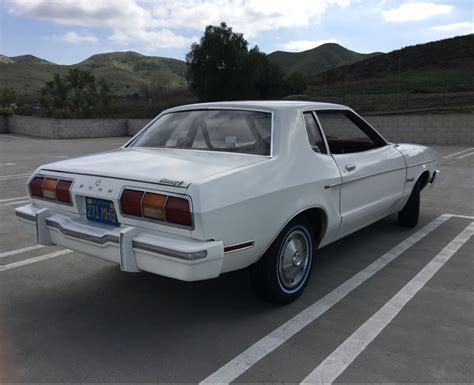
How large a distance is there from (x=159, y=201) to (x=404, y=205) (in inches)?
139

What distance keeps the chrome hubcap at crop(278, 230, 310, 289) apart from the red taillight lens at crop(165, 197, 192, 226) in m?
0.89

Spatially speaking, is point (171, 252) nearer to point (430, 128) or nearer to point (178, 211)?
point (178, 211)

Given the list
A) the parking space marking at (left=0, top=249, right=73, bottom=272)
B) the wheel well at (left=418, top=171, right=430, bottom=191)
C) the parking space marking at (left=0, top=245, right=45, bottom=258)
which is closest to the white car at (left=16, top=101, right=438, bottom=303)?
the parking space marking at (left=0, top=249, right=73, bottom=272)

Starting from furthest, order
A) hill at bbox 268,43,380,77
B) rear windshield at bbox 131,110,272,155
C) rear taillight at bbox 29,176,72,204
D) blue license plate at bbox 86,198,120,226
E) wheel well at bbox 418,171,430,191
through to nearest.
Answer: hill at bbox 268,43,380,77 < wheel well at bbox 418,171,430,191 < rear windshield at bbox 131,110,272,155 < rear taillight at bbox 29,176,72,204 < blue license plate at bbox 86,198,120,226

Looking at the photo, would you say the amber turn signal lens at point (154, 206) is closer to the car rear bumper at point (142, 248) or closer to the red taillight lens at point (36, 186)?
the car rear bumper at point (142, 248)

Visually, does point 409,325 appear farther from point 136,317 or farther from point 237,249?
point 136,317

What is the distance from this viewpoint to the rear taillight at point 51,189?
342 centimetres

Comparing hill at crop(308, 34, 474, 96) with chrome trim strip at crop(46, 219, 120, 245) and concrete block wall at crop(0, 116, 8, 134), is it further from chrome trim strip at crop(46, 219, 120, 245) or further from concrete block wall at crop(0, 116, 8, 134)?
chrome trim strip at crop(46, 219, 120, 245)

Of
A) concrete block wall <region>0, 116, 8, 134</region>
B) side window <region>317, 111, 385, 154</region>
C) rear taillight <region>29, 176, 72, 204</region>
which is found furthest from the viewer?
concrete block wall <region>0, 116, 8, 134</region>

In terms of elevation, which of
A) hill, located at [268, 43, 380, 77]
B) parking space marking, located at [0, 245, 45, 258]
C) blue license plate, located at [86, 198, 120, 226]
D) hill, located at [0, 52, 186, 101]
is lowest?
parking space marking, located at [0, 245, 45, 258]

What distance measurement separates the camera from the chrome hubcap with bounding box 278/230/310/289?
11.3 feet

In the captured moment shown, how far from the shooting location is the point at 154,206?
2908 millimetres

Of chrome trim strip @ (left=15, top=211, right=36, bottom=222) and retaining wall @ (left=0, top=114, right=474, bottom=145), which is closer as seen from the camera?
chrome trim strip @ (left=15, top=211, right=36, bottom=222)

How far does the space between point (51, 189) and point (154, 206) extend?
1.09 m
